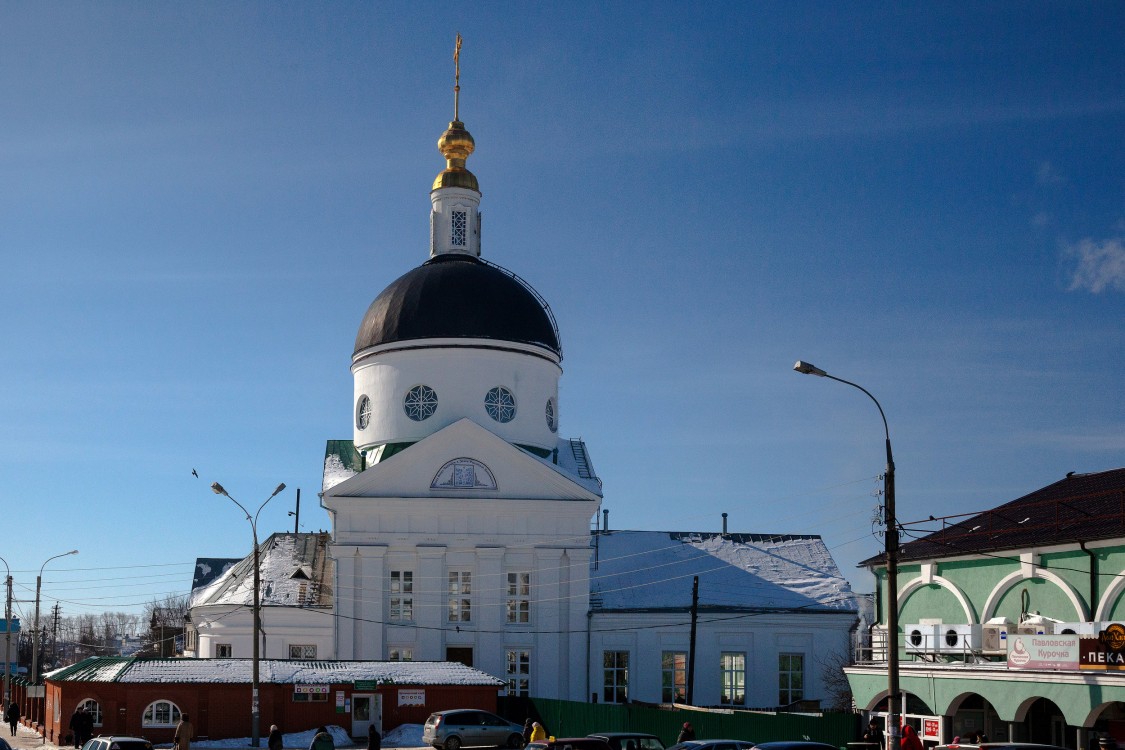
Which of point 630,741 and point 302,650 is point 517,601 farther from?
point 630,741

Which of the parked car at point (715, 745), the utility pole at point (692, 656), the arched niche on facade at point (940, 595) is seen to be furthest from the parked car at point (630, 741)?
the utility pole at point (692, 656)

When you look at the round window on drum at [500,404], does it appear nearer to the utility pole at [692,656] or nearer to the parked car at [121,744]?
the utility pole at [692,656]

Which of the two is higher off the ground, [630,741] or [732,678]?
[630,741]

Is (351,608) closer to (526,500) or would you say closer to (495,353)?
(526,500)

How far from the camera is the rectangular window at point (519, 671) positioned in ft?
167

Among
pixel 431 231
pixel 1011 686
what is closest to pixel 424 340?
pixel 431 231

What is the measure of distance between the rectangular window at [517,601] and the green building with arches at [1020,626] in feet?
55.9

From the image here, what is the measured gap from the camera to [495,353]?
53906 mm

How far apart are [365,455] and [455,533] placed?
6183 mm

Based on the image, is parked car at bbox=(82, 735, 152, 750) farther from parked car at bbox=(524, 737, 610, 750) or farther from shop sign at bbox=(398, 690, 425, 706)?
shop sign at bbox=(398, 690, 425, 706)

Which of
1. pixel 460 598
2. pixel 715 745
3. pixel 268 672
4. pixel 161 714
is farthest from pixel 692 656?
pixel 715 745

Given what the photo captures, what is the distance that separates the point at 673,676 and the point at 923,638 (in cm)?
1951

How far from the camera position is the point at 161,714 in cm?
4088

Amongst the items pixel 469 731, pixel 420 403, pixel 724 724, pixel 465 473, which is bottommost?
pixel 469 731
